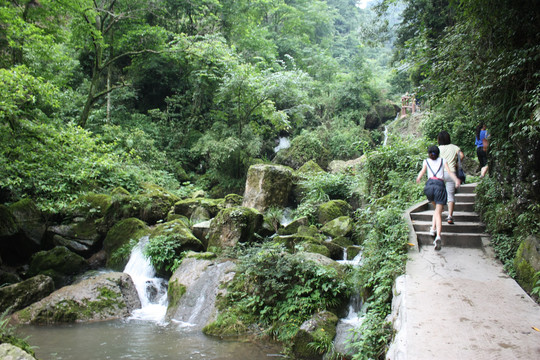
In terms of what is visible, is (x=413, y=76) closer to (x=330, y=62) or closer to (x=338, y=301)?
(x=330, y=62)

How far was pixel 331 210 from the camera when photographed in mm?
11273

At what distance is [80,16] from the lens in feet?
47.1

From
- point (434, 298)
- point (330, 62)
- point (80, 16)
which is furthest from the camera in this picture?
point (330, 62)

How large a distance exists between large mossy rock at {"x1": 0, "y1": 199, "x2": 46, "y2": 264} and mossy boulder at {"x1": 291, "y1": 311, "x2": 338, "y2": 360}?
8518mm

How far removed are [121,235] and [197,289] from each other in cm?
413

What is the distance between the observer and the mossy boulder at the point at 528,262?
4.46 metres

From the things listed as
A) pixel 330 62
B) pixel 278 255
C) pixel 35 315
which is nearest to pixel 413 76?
pixel 330 62

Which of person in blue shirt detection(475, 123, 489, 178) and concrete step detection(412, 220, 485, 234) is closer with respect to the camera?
concrete step detection(412, 220, 485, 234)

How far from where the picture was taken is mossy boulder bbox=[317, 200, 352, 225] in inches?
440

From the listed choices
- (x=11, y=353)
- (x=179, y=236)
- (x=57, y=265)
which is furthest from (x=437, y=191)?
(x=57, y=265)

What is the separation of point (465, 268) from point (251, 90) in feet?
45.1

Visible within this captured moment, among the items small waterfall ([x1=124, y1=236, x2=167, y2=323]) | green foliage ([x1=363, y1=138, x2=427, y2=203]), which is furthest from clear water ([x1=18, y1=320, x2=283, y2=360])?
green foliage ([x1=363, y1=138, x2=427, y2=203])

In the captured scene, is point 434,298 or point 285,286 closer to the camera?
point 434,298

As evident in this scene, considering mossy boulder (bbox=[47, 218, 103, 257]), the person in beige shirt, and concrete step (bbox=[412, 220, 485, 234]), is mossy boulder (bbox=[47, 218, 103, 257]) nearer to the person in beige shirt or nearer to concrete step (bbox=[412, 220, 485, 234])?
concrete step (bbox=[412, 220, 485, 234])
